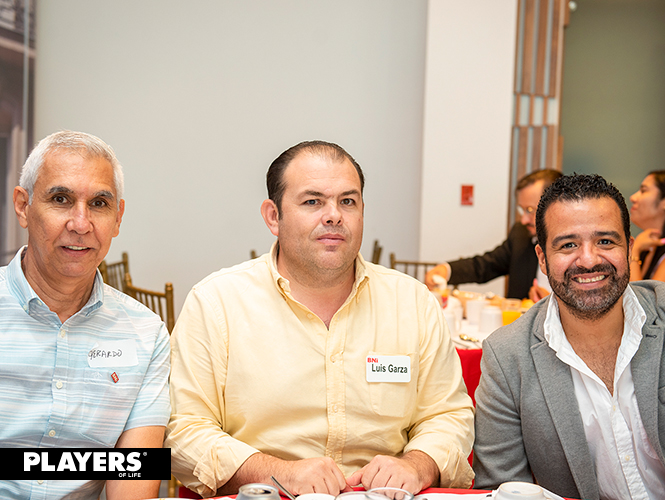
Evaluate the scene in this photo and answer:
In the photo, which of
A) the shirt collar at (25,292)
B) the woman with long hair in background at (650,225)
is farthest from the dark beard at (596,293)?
the woman with long hair in background at (650,225)

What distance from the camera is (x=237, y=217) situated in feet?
17.8

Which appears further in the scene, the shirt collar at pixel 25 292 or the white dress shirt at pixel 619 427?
the white dress shirt at pixel 619 427

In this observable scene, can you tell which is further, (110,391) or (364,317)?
(364,317)

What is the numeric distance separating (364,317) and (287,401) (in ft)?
1.09

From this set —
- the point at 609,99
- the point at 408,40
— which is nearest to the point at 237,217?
the point at 408,40

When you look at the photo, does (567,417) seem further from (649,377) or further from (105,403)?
(105,403)

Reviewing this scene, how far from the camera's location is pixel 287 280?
176cm

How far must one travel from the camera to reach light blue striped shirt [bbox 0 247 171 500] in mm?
1417

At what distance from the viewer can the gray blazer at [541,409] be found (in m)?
1.64

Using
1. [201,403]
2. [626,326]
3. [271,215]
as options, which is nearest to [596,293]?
[626,326]

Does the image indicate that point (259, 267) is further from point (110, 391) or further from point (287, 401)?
point (110, 391)

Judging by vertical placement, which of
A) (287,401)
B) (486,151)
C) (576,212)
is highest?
(486,151)

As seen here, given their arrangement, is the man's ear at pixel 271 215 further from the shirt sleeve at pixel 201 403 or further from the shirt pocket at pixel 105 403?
the shirt pocket at pixel 105 403

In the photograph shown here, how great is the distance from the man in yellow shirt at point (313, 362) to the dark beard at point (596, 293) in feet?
1.28
